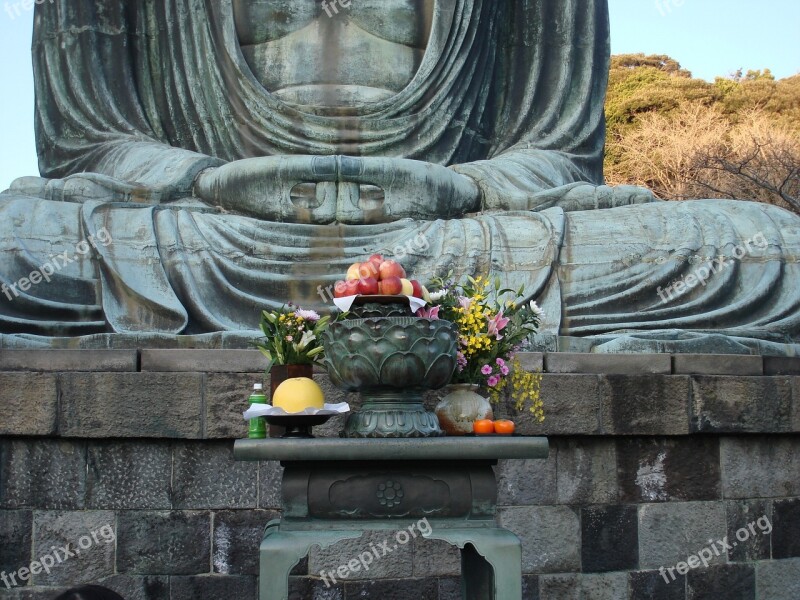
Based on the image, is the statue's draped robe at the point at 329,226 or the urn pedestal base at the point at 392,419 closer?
the urn pedestal base at the point at 392,419

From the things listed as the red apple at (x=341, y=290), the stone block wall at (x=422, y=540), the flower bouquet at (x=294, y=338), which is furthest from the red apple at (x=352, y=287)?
the stone block wall at (x=422, y=540)

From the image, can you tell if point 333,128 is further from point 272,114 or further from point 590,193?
point 590,193

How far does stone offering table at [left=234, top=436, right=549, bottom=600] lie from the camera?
11.3ft

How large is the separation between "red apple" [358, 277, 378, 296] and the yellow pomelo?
0.38 meters

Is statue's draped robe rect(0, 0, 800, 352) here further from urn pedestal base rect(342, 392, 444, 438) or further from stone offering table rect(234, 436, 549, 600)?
Answer: stone offering table rect(234, 436, 549, 600)

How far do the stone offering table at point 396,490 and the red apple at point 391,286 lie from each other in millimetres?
619

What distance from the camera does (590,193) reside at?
678 centimetres

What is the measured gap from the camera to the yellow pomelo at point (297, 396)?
380 centimetres

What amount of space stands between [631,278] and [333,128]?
2290mm

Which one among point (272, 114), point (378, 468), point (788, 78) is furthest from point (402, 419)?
point (788, 78)

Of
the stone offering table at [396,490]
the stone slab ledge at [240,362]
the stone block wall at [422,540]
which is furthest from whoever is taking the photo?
the stone slab ledge at [240,362]

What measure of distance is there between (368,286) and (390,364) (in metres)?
0.31

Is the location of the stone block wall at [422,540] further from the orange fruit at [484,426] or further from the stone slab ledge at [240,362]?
the orange fruit at [484,426]

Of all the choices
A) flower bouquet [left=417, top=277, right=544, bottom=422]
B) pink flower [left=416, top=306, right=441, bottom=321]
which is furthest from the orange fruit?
pink flower [left=416, top=306, right=441, bottom=321]
